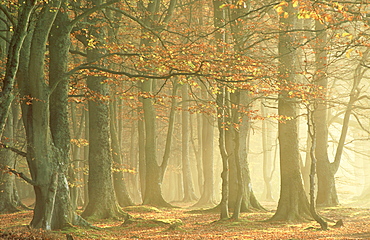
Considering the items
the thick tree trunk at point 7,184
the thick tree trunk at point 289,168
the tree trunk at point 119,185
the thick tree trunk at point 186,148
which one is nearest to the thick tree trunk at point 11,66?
the thick tree trunk at point 289,168

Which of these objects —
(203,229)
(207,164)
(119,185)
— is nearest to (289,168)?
(203,229)

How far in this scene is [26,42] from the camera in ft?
35.3

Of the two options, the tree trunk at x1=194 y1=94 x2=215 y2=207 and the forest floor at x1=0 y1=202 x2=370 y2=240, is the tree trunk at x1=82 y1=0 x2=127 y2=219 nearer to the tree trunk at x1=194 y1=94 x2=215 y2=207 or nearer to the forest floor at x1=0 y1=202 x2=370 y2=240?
the forest floor at x1=0 y1=202 x2=370 y2=240

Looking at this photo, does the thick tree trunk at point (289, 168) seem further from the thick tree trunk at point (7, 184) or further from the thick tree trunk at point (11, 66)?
the thick tree trunk at point (7, 184)

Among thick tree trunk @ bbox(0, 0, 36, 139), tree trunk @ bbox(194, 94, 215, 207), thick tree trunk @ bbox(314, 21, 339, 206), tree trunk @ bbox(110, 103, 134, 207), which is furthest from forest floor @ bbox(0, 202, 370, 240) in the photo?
tree trunk @ bbox(194, 94, 215, 207)

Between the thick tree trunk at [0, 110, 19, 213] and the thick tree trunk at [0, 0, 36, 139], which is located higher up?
the thick tree trunk at [0, 0, 36, 139]

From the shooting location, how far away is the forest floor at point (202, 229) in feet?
32.6

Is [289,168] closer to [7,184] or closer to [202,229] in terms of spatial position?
[202,229]

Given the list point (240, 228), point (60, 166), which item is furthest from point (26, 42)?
point (240, 228)

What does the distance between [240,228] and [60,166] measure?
229 inches

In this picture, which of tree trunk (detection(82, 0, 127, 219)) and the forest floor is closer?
the forest floor

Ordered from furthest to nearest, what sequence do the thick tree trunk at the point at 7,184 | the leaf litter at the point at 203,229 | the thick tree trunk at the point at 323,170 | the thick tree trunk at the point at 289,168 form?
the thick tree trunk at the point at 323,170 → the thick tree trunk at the point at 7,184 → the thick tree trunk at the point at 289,168 → the leaf litter at the point at 203,229

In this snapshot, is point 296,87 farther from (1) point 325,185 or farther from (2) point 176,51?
(1) point 325,185

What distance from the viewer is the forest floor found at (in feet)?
32.6
